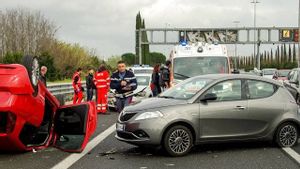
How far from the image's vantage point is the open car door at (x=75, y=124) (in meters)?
9.22

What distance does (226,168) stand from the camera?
7.66 m

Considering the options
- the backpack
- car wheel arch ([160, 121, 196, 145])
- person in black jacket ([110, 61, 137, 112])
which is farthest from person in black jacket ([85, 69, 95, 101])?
car wheel arch ([160, 121, 196, 145])

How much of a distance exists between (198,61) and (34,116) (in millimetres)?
8430

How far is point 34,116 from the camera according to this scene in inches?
336

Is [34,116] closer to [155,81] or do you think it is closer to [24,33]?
[155,81]

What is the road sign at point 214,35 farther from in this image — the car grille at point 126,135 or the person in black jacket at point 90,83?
the car grille at point 126,135

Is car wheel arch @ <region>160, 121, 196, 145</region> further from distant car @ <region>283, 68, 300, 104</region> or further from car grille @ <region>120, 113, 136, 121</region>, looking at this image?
distant car @ <region>283, 68, 300, 104</region>

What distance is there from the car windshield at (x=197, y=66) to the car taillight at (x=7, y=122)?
28.1 ft

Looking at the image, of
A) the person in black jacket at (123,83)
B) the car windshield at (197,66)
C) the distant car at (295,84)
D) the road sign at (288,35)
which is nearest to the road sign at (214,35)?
the road sign at (288,35)

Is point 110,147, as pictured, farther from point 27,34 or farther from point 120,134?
point 27,34

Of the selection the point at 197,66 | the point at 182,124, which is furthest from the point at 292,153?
the point at 197,66

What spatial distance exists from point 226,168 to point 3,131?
354 centimetres

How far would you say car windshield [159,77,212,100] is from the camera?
9.10m

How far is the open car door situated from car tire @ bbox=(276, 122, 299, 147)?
3397mm
